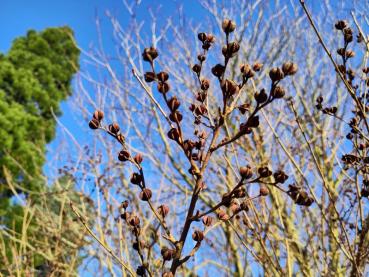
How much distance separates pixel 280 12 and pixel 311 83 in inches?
52.2

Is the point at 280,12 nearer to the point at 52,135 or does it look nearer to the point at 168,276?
the point at 168,276

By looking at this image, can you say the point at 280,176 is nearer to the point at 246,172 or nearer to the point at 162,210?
the point at 246,172

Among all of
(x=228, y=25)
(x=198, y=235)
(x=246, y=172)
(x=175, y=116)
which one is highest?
(x=228, y=25)

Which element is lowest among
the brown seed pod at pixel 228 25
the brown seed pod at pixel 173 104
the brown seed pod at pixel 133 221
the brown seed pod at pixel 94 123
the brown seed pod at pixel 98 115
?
the brown seed pod at pixel 133 221

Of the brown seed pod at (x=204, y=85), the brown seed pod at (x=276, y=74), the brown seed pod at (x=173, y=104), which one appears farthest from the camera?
the brown seed pod at (x=204, y=85)

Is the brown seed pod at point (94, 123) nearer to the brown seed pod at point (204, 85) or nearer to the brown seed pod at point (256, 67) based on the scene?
the brown seed pod at point (204, 85)

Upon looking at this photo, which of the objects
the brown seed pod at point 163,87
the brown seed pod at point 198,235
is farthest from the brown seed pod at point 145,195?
the brown seed pod at point 163,87

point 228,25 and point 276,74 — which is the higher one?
point 228,25

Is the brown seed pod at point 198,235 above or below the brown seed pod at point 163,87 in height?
below

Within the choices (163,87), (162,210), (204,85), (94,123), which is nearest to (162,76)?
(163,87)

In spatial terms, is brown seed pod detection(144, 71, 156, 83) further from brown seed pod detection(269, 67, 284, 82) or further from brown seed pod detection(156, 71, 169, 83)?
brown seed pod detection(269, 67, 284, 82)

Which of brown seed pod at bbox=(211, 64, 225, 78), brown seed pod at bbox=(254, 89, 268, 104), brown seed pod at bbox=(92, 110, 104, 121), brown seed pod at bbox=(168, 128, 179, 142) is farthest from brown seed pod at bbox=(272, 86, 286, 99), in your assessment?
brown seed pod at bbox=(92, 110, 104, 121)

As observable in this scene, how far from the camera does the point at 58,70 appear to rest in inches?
568

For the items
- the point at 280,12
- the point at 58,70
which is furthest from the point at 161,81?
the point at 58,70
